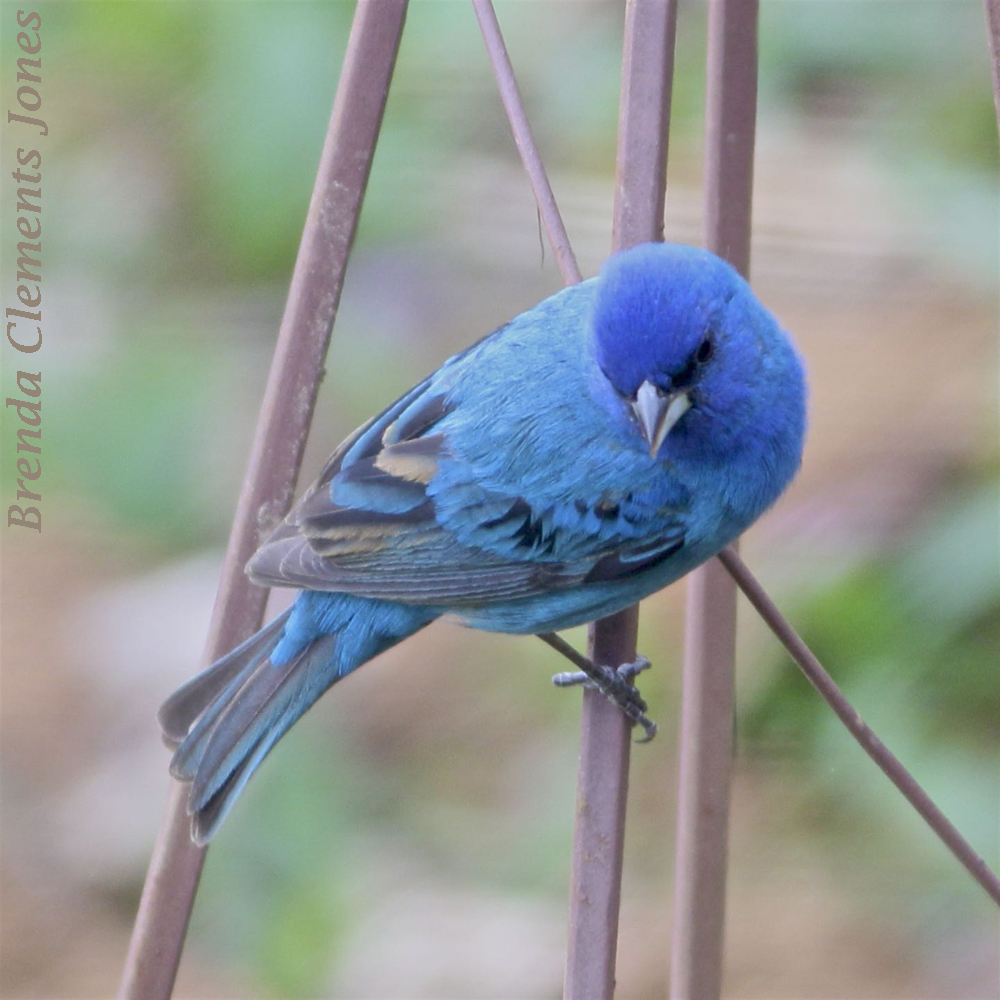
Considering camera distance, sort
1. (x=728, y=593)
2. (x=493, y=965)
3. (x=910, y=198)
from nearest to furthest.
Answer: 1. (x=728, y=593)
2. (x=493, y=965)
3. (x=910, y=198)

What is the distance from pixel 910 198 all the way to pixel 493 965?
2462 millimetres

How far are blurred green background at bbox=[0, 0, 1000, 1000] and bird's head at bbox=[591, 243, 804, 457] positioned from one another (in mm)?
1150

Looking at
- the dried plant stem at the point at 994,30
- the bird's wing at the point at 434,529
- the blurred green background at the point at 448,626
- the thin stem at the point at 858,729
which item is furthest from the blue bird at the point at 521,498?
the blurred green background at the point at 448,626

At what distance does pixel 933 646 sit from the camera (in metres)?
3.33

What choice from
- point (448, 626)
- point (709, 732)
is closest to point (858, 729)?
point (709, 732)

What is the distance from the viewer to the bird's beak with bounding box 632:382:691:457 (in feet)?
7.06

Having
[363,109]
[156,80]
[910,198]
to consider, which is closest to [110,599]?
[156,80]

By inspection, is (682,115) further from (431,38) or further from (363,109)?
(363,109)

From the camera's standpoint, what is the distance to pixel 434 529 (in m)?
2.52

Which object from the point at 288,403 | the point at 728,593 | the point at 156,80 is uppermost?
the point at 156,80

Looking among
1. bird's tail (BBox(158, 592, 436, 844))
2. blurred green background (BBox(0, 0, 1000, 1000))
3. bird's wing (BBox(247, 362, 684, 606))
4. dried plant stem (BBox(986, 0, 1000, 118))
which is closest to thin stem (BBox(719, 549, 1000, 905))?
bird's wing (BBox(247, 362, 684, 606))

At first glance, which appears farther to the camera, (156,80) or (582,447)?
(156,80)

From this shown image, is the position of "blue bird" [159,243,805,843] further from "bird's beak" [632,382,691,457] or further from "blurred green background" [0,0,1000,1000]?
"blurred green background" [0,0,1000,1000]

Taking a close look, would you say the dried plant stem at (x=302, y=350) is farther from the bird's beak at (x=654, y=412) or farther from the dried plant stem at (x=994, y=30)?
the dried plant stem at (x=994, y=30)
